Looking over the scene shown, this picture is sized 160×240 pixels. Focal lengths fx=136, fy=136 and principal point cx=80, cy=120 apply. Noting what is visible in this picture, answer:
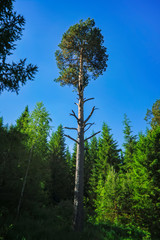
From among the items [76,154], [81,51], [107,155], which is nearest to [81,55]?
[81,51]

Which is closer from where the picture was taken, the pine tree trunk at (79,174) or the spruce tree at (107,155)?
the pine tree trunk at (79,174)

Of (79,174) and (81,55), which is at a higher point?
(81,55)

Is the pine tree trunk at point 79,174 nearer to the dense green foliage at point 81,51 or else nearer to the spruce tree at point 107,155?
the dense green foliage at point 81,51

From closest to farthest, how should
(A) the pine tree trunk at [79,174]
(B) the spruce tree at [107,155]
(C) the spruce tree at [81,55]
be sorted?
(A) the pine tree trunk at [79,174] → (C) the spruce tree at [81,55] → (B) the spruce tree at [107,155]

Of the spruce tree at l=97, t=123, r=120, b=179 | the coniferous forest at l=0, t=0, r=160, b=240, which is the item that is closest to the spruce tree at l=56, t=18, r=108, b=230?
the coniferous forest at l=0, t=0, r=160, b=240

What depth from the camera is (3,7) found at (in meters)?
6.89

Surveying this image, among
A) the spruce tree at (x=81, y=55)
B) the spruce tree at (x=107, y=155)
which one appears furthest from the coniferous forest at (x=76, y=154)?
the spruce tree at (x=107, y=155)

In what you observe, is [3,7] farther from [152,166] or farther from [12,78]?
[152,166]

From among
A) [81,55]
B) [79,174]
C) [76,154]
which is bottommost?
[79,174]

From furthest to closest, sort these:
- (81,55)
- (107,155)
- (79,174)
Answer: (107,155)
(81,55)
(79,174)

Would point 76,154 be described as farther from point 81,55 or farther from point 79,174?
point 81,55

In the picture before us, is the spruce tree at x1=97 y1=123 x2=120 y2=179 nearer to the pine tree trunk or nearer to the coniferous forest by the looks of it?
the coniferous forest

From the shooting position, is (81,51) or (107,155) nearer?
(81,51)

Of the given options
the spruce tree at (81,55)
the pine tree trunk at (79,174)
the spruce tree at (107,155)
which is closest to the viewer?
the pine tree trunk at (79,174)
